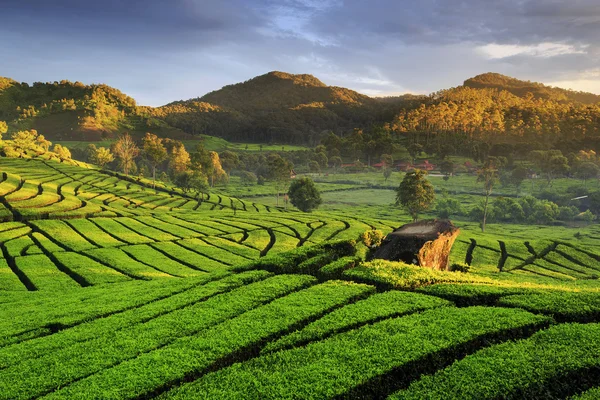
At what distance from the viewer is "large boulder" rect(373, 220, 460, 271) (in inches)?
847

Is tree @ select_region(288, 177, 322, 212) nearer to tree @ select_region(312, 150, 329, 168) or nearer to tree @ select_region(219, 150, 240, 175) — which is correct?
tree @ select_region(219, 150, 240, 175)

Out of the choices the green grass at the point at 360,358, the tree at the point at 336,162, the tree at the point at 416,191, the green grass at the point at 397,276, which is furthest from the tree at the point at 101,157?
the green grass at the point at 360,358

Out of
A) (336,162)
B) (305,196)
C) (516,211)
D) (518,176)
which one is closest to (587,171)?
(518,176)

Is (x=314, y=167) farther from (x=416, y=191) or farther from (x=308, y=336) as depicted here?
(x=308, y=336)

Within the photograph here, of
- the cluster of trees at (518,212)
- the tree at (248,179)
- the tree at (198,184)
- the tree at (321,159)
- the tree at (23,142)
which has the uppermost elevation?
the tree at (23,142)

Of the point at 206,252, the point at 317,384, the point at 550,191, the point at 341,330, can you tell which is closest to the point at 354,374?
the point at 317,384

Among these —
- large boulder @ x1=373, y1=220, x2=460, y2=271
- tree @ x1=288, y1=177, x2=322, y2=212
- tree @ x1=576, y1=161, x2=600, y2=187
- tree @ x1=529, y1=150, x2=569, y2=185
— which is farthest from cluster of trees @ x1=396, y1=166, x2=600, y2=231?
large boulder @ x1=373, y1=220, x2=460, y2=271

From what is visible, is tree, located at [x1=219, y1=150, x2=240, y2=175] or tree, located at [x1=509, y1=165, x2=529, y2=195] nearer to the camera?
tree, located at [x1=509, y1=165, x2=529, y2=195]

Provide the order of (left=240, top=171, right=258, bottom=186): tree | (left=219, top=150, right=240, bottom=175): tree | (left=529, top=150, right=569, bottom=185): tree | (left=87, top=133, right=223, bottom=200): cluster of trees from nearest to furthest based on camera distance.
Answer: (left=87, top=133, right=223, bottom=200): cluster of trees → (left=529, top=150, right=569, bottom=185): tree → (left=240, top=171, right=258, bottom=186): tree → (left=219, top=150, right=240, bottom=175): tree

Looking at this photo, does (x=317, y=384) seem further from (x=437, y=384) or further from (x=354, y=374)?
(x=437, y=384)

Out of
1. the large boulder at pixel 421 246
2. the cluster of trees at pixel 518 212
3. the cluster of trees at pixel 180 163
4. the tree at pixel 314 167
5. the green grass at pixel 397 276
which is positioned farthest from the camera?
the tree at pixel 314 167

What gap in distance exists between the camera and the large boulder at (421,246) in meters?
21.5

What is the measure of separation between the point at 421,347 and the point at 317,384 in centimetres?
322

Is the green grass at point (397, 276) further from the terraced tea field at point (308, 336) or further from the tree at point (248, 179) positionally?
the tree at point (248, 179)
